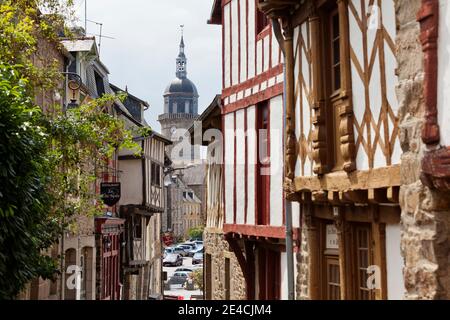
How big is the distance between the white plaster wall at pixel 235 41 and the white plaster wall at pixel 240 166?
0.77m

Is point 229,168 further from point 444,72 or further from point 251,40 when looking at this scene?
point 444,72

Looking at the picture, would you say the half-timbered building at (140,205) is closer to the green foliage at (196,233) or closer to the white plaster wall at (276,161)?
the white plaster wall at (276,161)

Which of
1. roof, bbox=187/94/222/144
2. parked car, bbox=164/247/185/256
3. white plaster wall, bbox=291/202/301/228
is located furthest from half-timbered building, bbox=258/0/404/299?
parked car, bbox=164/247/185/256

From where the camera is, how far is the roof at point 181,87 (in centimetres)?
10519

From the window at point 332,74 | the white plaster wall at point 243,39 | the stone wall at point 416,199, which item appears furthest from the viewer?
the white plaster wall at point 243,39

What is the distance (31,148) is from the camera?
779 cm

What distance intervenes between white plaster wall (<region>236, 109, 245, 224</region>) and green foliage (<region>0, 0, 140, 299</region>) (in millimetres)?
2053

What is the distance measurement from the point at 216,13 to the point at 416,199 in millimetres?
10673

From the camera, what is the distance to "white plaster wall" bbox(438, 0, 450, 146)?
4855mm

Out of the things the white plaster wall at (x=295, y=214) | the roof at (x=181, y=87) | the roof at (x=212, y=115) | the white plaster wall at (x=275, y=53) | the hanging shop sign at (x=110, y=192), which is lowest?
the white plaster wall at (x=295, y=214)

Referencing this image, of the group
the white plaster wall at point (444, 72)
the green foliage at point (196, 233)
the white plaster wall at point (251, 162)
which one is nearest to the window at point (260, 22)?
the white plaster wall at point (251, 162)

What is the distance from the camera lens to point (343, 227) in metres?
8.09

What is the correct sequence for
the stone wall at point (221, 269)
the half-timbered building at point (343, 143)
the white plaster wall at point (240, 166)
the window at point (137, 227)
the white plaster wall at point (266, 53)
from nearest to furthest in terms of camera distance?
the half-timbered building at point (343, 143)
the white plaster wall at point (266, 53)
the white plaster wall at point (240, 166)
the stone wall at point (221, 269)
the window at point (137, 227)

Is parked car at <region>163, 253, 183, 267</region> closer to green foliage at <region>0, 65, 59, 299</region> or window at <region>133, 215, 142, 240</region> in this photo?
window at <region>133, 215, 142, 240</region>
